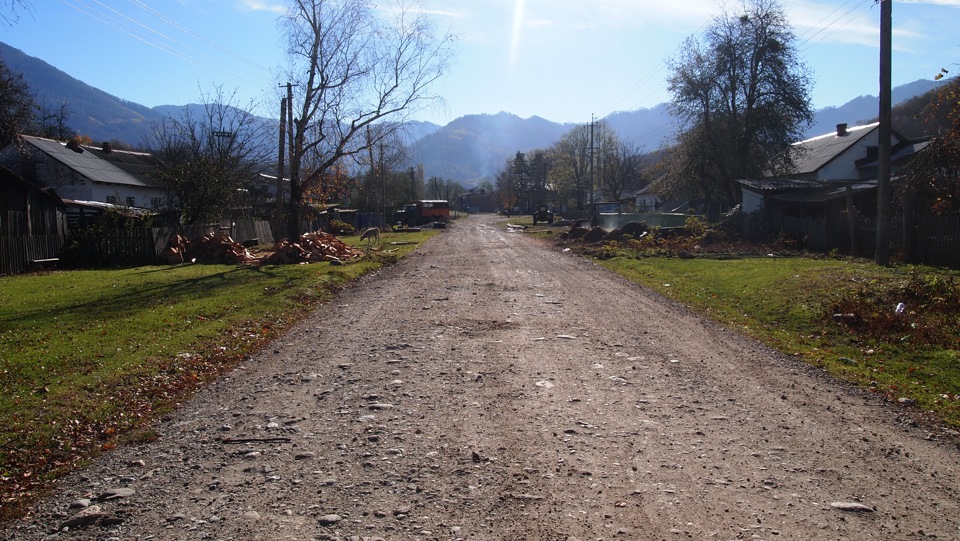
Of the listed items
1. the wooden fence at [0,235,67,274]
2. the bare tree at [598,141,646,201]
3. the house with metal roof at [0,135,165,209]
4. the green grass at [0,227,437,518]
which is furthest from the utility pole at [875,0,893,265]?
the bare tree at [598,141,646,201]

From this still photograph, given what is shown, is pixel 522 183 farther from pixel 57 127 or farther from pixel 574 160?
pixel 57 127

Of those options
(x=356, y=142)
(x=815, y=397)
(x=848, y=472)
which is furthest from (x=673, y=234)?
(x=848, y=472)

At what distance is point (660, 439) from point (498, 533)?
2.12 m

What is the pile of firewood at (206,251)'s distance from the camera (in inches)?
1008

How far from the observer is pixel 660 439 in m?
5.50

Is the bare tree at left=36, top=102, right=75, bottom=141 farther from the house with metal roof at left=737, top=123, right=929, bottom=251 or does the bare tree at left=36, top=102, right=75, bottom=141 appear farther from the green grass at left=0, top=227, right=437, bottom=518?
the house with metal roof at left=737, top=123, right=929, bottom=251

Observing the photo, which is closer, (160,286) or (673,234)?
(160,286)

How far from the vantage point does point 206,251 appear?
1040 inches

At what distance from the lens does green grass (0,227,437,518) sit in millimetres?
5676

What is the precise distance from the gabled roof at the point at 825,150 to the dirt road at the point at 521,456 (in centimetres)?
4249

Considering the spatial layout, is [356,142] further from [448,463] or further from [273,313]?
[448,463]

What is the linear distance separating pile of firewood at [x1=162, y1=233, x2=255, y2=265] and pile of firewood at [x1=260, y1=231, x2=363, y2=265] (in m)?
1.44

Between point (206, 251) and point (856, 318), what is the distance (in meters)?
23.3

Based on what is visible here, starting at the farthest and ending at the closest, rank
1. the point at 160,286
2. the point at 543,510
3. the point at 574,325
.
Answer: the point at 160,286 → the point at 574,325 → the point at 543,510
